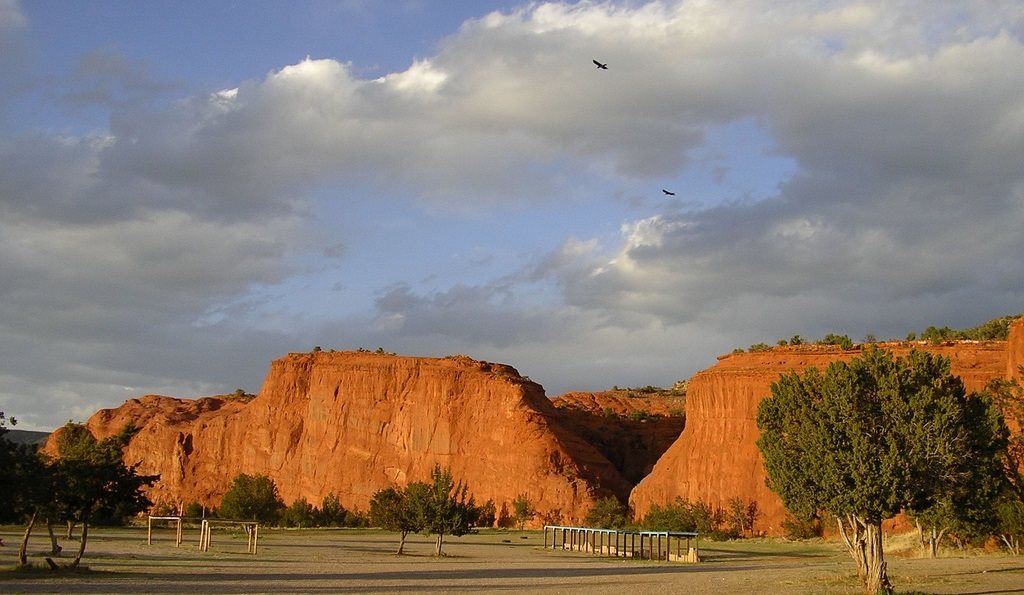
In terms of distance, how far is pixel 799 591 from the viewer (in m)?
29.7

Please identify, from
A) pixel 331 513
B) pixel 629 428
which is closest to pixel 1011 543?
pixel 629 428

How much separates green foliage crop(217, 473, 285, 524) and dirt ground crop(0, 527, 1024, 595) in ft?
93.9

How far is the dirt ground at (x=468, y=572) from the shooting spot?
30281mm

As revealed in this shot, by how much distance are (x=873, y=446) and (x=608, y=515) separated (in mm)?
57801

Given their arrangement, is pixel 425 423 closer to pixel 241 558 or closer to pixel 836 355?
pixel 836 355

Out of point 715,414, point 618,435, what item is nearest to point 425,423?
point 618,435

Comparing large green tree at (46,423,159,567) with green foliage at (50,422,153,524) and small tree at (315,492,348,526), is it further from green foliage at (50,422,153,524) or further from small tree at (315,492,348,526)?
small tree at (315,492,348,526)

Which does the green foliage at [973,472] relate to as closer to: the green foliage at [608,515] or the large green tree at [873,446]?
the large green tree at [873,446]

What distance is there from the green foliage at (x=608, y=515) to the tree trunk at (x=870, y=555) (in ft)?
175

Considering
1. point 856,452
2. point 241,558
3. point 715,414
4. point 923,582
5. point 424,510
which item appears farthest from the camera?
point 715,414

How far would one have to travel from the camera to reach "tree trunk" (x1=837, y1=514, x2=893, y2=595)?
26.7m

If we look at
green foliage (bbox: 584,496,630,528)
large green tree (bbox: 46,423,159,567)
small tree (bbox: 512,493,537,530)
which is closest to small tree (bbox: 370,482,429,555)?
→ large green tree (bbox: 46,423,159,567)

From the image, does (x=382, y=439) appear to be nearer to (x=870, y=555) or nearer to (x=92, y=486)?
(x=92, y=486)

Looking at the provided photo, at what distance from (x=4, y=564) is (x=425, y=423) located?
68060 mm
